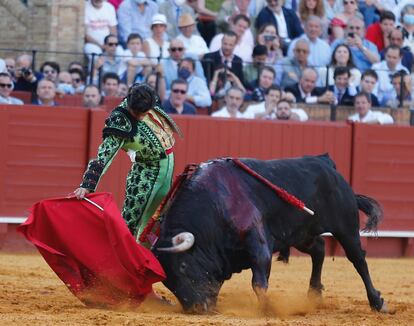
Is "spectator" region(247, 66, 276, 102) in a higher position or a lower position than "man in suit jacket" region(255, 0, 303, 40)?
lower

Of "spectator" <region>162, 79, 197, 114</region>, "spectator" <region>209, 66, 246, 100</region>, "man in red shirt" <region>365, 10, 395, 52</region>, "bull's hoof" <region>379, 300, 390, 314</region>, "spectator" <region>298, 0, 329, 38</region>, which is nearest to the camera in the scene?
"bull's hoof" <region>379, 300, 390, 314</region>

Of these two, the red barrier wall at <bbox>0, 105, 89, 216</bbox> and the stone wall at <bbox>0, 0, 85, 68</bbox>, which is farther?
the stone wall at <bbox>0, 0, 85, 68</bbox>

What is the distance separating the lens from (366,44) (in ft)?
45.4

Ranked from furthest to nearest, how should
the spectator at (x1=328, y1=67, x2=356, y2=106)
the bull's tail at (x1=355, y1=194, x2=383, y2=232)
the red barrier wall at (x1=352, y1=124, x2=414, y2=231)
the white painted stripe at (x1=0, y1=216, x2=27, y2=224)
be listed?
the spectator at (x1=328, y1=67, x2=356, y2=106) < the red barrier wall at (x1=352, y1=124, x2=414, y2=231) < the white painted stripe at (x1=0, y1=216, x2=27, y2=224) < the bull's tail at (x1=355, y1=194, x2=383, y2=232)

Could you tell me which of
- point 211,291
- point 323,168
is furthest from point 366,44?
point 211,291

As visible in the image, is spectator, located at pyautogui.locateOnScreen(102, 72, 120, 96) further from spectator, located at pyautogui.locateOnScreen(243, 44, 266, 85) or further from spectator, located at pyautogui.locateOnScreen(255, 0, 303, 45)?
spectator, located at pyautogui.locateOnScreen(255, 0, 303, 45)

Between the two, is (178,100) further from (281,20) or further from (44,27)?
(44,27)

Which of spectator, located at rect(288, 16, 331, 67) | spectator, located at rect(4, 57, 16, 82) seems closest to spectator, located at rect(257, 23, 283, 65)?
spectator, located at rect(288, 16, 331, 67)

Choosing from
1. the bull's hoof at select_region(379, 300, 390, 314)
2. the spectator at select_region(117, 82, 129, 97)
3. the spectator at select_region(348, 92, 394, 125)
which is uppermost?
the spectator at select_region(117, 82, 129, 97)

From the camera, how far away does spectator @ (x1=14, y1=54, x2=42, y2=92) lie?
1176 centimetres

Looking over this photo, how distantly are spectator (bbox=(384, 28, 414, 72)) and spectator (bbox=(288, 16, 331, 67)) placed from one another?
0.80m

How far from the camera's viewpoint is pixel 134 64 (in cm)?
1233

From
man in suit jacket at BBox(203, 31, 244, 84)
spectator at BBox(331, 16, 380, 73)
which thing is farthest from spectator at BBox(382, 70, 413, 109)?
man in suit jacket at BBox(203, 31, 244, 84)

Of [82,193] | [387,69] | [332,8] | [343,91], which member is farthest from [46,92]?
[82,193]
